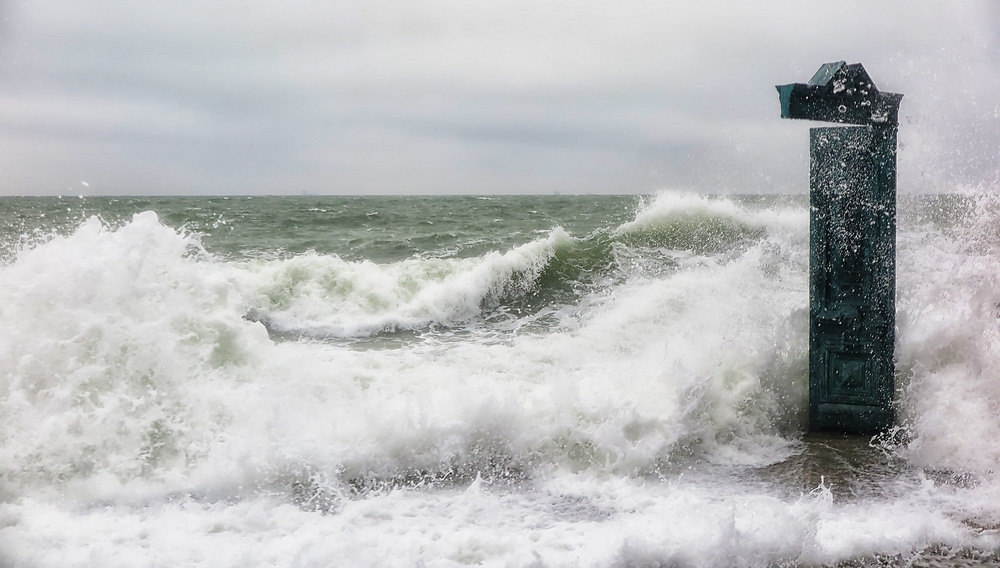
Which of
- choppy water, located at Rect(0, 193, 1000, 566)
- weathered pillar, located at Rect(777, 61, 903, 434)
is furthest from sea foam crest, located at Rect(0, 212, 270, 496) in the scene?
weathered pillar, located at Rect(777, 61, 903, 434)

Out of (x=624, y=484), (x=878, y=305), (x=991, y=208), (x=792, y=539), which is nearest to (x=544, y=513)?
(x=624, y=484)

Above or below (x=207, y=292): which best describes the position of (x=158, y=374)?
below

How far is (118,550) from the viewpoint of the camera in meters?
3.26

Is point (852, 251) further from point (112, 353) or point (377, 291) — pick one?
point (377, 291)

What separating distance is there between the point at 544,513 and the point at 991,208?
504cm

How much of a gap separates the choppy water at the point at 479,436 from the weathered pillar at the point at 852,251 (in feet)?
0.90

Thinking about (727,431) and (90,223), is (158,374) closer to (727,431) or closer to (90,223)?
(90,223)

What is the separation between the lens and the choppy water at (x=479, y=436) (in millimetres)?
3277

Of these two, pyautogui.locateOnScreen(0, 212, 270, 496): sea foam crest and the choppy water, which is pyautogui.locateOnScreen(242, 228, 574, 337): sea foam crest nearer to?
the choppy water

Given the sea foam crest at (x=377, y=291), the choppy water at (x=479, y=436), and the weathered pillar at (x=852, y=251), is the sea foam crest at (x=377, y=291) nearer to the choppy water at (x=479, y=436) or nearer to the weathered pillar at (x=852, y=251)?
the choppy water at (x=479, y=436)

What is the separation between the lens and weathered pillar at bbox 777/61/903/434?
468 centimetres

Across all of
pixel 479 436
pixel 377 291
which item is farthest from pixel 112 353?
pixel 377 291

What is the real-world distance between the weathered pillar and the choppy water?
0.27 meters

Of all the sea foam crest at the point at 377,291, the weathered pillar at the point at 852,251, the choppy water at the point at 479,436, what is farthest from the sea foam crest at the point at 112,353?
the weathered pillar at the point at 852,251
